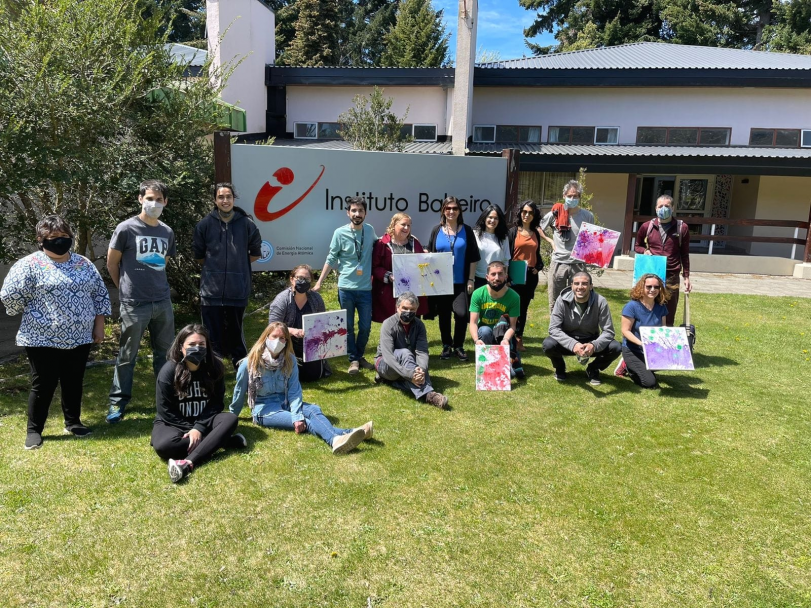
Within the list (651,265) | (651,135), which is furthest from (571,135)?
(651,265)

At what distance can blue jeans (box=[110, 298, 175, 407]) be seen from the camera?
500 centimetres

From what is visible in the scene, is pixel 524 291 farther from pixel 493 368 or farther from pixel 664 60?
pixel 664 60

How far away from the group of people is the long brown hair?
0.01 meters

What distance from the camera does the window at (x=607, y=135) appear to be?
728 inches

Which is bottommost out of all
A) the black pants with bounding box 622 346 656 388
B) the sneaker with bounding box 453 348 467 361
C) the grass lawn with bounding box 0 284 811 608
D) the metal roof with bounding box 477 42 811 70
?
the grass lawn with bounding box 0 284 811 608

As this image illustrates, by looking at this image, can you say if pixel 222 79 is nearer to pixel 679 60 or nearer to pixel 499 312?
pixel 499 312

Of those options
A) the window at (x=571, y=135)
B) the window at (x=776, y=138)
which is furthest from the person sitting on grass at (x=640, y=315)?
the window at (x=776, y=138)

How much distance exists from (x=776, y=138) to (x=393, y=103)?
1172 centimetres

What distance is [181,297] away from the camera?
8938 mm

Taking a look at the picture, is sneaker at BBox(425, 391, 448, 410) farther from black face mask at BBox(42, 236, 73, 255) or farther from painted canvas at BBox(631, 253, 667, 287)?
black face mask at BBox(42, 236, 73, 255)

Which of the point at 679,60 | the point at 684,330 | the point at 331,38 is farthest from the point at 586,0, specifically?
the point at 684,330

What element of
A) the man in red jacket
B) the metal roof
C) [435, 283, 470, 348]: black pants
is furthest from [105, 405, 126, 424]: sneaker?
the metal roof

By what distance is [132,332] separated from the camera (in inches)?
197

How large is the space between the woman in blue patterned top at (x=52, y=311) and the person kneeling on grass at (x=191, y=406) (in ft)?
2.61
